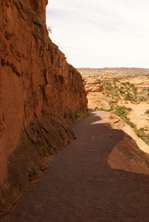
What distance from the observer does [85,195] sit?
5402 millimetres

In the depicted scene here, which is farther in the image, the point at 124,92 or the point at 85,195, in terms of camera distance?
Answer: the point at 124,92

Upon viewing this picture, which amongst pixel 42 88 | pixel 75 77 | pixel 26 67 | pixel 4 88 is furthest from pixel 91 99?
pixel 4 88

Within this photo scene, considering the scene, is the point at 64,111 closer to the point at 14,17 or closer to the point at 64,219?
the point at 14,17

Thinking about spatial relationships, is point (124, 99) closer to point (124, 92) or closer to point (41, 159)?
point (124, 92)

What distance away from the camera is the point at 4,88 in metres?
5.45

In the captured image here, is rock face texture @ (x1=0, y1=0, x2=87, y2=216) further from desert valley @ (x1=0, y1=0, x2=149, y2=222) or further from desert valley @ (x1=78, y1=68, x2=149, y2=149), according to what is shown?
desert valley @ (x1=78, y1=68, x2=149, y2=149)

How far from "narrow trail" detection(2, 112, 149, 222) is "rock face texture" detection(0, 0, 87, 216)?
46cm

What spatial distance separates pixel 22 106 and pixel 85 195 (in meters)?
3.58

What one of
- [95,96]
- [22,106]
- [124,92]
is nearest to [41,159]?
[22,106]

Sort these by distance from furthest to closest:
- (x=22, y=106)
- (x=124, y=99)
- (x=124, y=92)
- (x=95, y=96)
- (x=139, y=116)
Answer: (x=124, y=92) → (x=124, y=99) → (x=95, y=96) → (x=139, y=116) → (x=22, y=106)

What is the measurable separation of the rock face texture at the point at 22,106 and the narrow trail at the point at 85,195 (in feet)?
1.50

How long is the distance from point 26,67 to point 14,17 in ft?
6.04

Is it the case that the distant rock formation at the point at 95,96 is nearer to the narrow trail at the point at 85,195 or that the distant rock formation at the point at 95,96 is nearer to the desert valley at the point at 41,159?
the desert valley at the point at 41,159

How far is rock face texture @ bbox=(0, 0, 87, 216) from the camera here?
5277 millimetres
